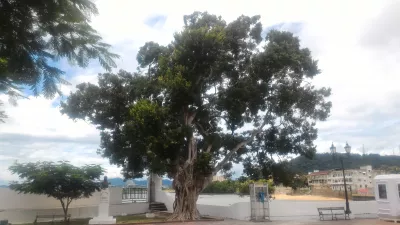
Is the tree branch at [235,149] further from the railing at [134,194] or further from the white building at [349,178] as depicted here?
the white building at [349,178]

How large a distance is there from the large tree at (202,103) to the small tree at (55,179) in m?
3.50

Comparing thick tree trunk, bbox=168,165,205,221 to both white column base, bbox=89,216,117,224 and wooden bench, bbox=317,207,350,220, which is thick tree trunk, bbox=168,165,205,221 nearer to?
white column base, bbox=89,216,117,224

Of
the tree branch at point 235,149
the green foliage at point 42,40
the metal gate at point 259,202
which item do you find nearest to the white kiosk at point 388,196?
the metal gate at point 259,202

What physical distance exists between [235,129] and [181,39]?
22.8ft

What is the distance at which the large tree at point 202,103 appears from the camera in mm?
20484

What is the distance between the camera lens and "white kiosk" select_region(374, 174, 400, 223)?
18.2 meters

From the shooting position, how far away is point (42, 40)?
106 inches

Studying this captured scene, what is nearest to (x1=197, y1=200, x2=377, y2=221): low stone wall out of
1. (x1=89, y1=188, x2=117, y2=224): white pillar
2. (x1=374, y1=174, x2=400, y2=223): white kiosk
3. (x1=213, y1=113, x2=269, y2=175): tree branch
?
(x1=213, y1=113, x2=269, y2=175): tree branch

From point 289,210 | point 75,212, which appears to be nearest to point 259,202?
point 289,210

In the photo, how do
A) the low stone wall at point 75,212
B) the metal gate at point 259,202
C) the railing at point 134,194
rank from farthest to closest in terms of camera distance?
the railing at point 134,194 → the low stone wall at point 75,212 → the metal gate at point 259,202

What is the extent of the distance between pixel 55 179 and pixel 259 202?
11.3 metres

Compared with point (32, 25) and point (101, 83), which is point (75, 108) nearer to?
point (101, 83)

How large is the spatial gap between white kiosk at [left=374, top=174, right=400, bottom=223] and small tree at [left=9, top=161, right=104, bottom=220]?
52.3 feet

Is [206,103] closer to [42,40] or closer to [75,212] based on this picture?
[75,212]
